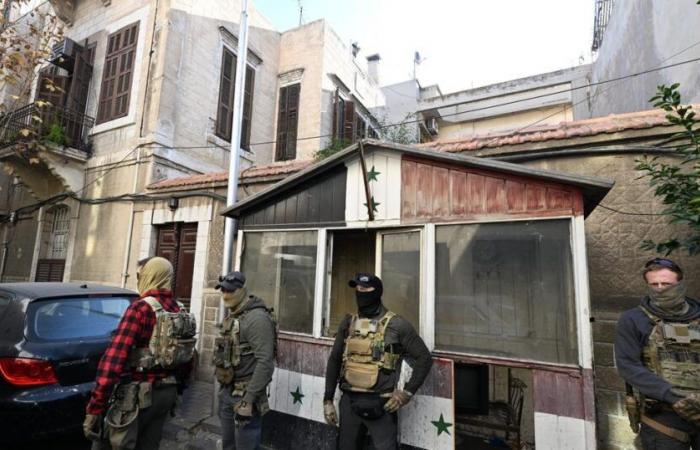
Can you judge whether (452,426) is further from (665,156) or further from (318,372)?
(665,156)

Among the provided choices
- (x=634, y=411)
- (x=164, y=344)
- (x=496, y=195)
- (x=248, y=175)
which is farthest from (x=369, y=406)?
(x=248, y=175)

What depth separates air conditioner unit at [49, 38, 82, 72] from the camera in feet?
32.0

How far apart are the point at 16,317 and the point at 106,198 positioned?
18.4 feet

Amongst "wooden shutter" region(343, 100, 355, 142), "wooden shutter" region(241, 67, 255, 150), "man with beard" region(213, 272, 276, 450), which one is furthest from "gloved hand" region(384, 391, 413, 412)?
"wooden shutter" region(343, 100, 355, 142)

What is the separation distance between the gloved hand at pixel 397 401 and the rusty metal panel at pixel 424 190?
1.62 meters

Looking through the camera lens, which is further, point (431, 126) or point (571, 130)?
point (431, 126)

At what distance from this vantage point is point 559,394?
292 cm

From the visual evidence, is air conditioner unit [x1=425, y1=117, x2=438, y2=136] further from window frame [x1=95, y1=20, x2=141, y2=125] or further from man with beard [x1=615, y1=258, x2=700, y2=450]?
man with beard [x1=615, y1=258, x2=700, y2=450]

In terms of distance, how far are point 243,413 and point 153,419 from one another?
653 millimetres

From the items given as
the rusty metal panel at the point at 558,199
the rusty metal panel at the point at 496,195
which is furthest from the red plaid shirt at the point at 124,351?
the rusty metal panel at the point at 558,199

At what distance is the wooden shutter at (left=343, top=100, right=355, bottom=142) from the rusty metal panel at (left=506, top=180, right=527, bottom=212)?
961 centimetres

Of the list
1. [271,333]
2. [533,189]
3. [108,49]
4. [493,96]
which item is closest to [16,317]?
[271,333]

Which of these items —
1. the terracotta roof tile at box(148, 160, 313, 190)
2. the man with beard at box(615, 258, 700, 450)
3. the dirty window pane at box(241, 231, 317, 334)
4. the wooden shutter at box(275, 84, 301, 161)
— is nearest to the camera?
the man with beard at box(615, 258, 700, 450)

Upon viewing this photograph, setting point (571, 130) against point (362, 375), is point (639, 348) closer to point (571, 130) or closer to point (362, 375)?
point (362, 375)
